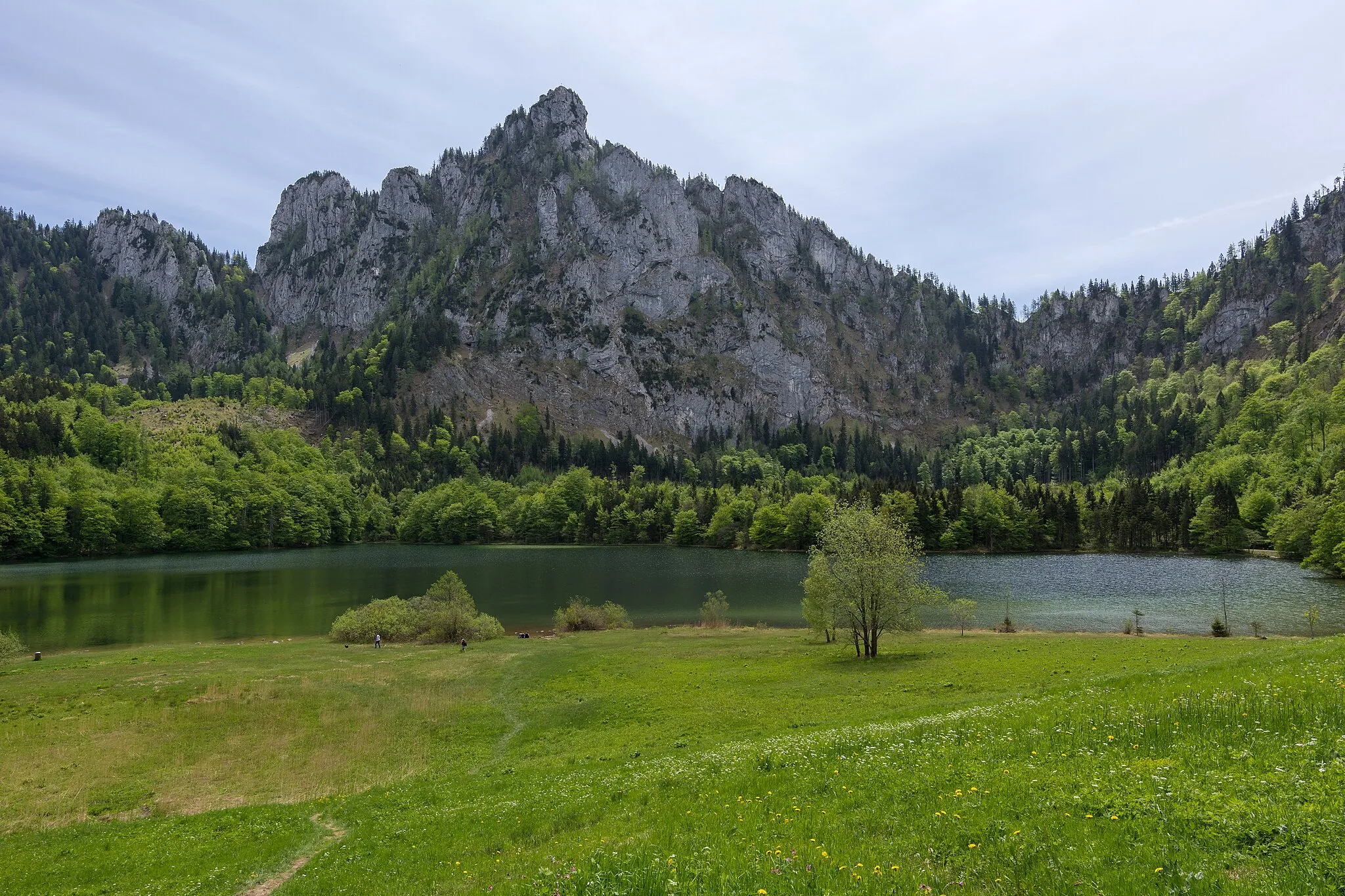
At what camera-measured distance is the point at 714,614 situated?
7219 centimetres

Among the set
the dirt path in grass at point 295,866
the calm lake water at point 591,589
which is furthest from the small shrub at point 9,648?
the dirt path in grass at point 295,866

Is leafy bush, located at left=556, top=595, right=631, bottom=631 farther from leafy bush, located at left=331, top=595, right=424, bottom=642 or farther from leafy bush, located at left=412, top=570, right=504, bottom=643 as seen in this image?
leafy bush, located at left=331, top=595, right=424, bottom=642

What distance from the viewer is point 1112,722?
50.3 ft

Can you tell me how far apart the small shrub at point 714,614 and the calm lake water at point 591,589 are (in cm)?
265

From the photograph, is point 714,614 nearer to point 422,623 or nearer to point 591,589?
point 591,589

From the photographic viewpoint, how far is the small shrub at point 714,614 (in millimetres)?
70188

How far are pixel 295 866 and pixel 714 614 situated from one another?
5728 centimetres

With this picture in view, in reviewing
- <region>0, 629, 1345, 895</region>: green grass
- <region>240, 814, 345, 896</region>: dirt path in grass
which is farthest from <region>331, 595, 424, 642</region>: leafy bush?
<region>240, 814, 345, 896</region>: dirt path in grass

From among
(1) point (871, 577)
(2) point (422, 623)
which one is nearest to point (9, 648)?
(2) point (422, 623)

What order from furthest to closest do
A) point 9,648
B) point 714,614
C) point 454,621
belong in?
point 714,614, point 454,621, point 9,648

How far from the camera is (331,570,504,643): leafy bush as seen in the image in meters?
61.9

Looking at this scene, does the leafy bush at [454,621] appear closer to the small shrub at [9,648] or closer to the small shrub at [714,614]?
the small shrub at [714,614]

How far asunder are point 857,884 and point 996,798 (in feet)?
13.9

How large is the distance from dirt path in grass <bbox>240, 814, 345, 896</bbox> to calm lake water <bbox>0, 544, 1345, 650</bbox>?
51385 millimetres
